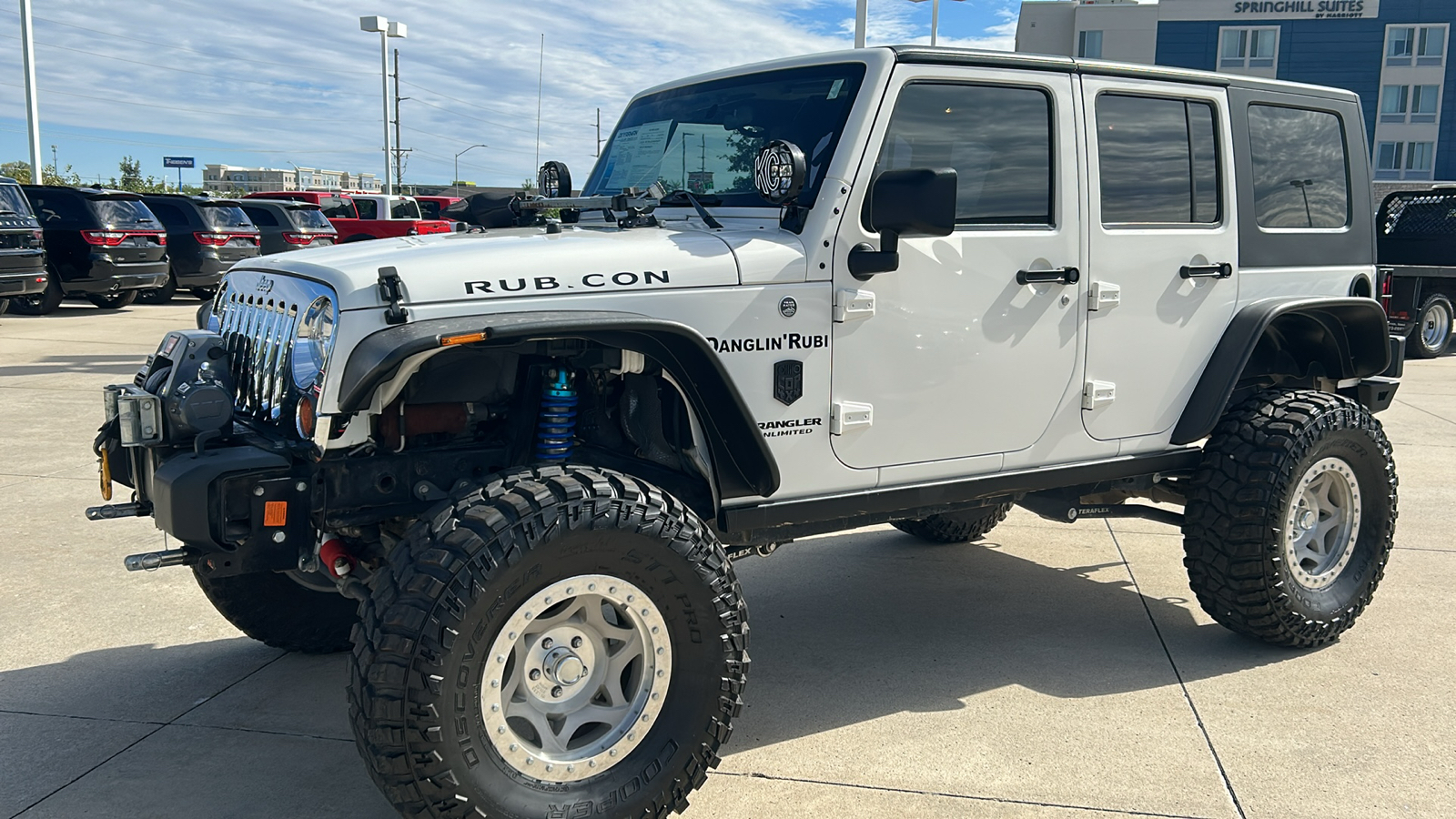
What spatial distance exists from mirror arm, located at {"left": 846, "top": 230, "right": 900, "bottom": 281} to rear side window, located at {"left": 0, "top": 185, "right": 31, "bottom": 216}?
50.1 feet

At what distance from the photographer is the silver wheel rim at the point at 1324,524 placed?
15.5ft

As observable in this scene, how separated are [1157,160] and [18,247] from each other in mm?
15301

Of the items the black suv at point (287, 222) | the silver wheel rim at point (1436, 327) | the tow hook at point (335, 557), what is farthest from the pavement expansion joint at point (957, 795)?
the black suv at point (287, 222)

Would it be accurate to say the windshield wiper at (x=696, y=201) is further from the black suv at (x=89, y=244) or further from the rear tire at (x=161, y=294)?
the rear tire at (x=161, y=294)

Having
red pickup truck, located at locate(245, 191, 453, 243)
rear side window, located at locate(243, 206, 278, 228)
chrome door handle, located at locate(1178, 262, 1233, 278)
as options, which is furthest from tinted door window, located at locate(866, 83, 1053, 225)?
red pickup truck, located at locate(245, 191, 453, 243)

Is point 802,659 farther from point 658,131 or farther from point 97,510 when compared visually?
point 97,510

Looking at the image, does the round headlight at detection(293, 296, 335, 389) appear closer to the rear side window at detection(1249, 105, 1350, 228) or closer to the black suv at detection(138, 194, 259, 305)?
the rear side window at detection(1249, 105, 1350, 228)

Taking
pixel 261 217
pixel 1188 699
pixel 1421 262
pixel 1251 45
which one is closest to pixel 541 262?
pixel 1188 699

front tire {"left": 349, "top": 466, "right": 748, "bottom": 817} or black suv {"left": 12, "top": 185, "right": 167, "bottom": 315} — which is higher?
black suv {"left": 12, "top": 185, "right": 167, "bottom": 315}

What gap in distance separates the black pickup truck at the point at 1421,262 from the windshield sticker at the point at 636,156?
13.1m

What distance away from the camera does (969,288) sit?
12.6ft

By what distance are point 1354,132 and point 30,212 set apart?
16.0m

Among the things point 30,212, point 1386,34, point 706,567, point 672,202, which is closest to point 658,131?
point 672,202

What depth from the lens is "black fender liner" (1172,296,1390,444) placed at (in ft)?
14.7
